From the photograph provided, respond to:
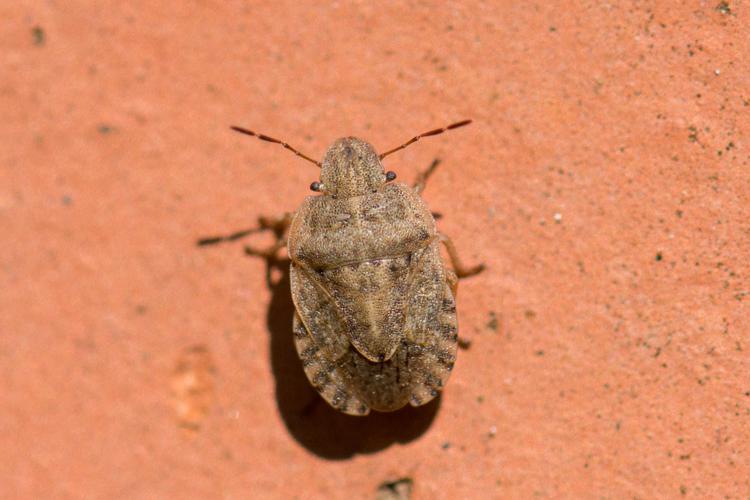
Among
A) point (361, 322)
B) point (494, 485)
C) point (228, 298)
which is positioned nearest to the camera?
point (361, 322)

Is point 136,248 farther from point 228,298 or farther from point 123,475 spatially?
point 123,475

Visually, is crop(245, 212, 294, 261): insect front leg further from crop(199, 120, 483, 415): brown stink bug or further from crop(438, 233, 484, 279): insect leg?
crop(438, 233, 484, 279): insect leg

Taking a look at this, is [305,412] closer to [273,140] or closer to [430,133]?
[273,140]

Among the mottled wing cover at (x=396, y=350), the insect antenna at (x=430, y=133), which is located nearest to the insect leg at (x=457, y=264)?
the mottled wing cover at (x=396, y=350)

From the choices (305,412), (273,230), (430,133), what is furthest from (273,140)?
(305,412)

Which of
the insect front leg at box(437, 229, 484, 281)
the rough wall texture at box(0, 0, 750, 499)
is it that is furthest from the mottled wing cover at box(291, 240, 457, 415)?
the rough wall texture at box(0, 0, 750, 499)

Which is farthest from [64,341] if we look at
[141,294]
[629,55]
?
[629,55]

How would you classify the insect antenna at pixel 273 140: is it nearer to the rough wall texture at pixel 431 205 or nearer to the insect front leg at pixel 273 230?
the rough wall texture at pixel 431 205

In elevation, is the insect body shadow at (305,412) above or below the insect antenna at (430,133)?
below
